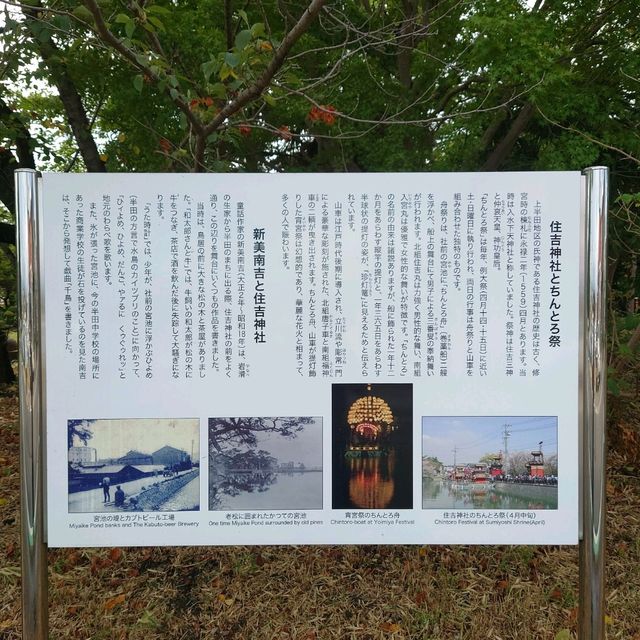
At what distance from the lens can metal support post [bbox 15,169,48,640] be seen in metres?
2.30

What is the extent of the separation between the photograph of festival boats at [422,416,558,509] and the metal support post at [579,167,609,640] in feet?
0.48

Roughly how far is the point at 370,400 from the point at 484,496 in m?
0.68

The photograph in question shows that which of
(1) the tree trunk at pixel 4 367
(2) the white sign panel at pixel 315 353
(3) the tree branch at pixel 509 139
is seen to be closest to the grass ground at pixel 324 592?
(2) the white sign panel at pixel 315 353

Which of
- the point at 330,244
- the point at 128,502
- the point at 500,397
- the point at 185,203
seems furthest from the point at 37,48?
the point at 500,397

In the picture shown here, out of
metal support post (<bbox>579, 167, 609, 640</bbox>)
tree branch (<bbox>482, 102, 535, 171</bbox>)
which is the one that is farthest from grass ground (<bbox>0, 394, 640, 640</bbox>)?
tree branch (<bbox>482, 102, 535, 171</bbox>)

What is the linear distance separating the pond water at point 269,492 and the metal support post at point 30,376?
771 mm

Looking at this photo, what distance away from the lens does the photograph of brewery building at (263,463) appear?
237 cm

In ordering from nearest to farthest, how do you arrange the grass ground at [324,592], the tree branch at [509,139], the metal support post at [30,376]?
the metal support post at [30,376], the grass ground at [324,592], the tree branch at [509,139]

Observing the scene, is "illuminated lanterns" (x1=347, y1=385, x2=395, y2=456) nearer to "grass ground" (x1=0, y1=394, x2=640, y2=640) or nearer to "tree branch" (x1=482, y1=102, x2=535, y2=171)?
"grass ground" (x1=0, y1=394, x2=640, y2=640)

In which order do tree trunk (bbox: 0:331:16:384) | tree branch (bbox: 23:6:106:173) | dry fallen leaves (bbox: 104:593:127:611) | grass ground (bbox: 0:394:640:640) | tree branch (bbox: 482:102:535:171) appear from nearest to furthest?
1. grass ground (bbox: 0:394:640:640)
2. dry fallen leaves (bbox: 104:593:127:611)
3. tree branch (bbox: 23:6:106:173)
4. tree branch (bbox: 482:102:535:171)
5. tree trunk (bbox: 0:331:16:384)

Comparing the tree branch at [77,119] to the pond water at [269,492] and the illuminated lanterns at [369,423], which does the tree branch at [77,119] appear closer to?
the pond water at [269,492]

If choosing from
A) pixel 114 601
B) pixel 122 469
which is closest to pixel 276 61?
pixel 122 469

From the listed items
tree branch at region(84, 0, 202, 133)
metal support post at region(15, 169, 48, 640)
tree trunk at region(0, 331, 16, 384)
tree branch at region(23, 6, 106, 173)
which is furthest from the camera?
tree trunk at region(0, 331, 16, 384)

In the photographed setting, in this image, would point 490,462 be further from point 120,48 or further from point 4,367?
point 4,367
